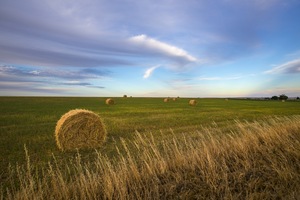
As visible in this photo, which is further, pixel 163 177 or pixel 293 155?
pixel 293 155

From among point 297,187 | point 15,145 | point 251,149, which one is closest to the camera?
point 297,187

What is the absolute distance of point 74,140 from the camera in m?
11.8

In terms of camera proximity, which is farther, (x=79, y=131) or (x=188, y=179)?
(x=79, y=131)

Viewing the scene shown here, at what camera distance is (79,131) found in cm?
1230

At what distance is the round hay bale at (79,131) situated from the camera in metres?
11.6

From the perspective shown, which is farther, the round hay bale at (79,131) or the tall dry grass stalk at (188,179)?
the round hay bale at (79,131)

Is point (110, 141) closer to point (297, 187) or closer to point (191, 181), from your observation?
point (191, 181)

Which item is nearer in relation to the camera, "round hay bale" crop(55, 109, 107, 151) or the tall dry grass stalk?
the tall dry grass stalk

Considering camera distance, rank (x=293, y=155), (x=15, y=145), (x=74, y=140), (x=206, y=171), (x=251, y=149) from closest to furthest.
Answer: (x=206, y=171) < (x=293, y=155) < (x=251, y=149) < (x=15, y=145) < (x=74, y=140)

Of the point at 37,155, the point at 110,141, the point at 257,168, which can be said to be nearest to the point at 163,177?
the point at 257,168

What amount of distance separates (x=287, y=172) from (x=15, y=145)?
10.4 meters

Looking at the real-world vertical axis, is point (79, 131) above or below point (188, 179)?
above

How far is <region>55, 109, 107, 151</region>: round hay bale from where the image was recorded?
1158 cm

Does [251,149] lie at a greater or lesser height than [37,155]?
greater
